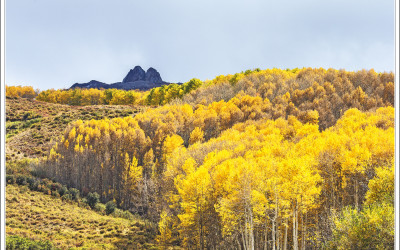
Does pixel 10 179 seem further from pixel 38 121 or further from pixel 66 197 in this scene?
pixel 38 121

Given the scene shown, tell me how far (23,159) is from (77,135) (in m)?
15.0

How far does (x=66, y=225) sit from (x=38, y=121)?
74.2m

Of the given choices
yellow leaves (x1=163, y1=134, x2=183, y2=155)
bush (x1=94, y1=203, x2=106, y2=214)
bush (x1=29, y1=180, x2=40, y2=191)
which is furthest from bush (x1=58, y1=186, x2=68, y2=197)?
yellow leaves (x1=163, y1=134, x2=183, y2=155)

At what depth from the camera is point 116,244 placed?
1452 inches

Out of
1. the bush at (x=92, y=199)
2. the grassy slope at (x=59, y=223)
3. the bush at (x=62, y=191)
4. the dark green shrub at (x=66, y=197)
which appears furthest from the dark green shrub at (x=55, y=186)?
the bush at (x=92, y=199)

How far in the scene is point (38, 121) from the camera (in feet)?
328

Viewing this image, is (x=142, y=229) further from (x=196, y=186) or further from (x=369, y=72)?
(x=369, y=72)

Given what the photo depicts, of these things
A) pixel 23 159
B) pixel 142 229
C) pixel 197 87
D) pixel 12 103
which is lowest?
pixel 142 229

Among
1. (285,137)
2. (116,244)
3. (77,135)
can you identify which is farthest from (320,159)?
(77,135)

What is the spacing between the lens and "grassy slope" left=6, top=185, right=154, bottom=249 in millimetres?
34812

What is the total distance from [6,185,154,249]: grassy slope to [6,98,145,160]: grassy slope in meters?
29.0

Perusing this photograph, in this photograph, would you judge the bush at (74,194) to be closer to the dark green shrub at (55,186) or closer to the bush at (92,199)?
the bush at (92,199)

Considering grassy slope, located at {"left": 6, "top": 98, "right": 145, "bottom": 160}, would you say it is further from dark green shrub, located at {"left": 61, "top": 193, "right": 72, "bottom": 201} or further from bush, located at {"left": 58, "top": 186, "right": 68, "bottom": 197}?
dark green shrub, located at {"left": 61, "top": 193, "right": 72, "bottom": 201}

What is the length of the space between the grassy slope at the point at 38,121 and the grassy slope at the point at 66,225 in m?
29.0
